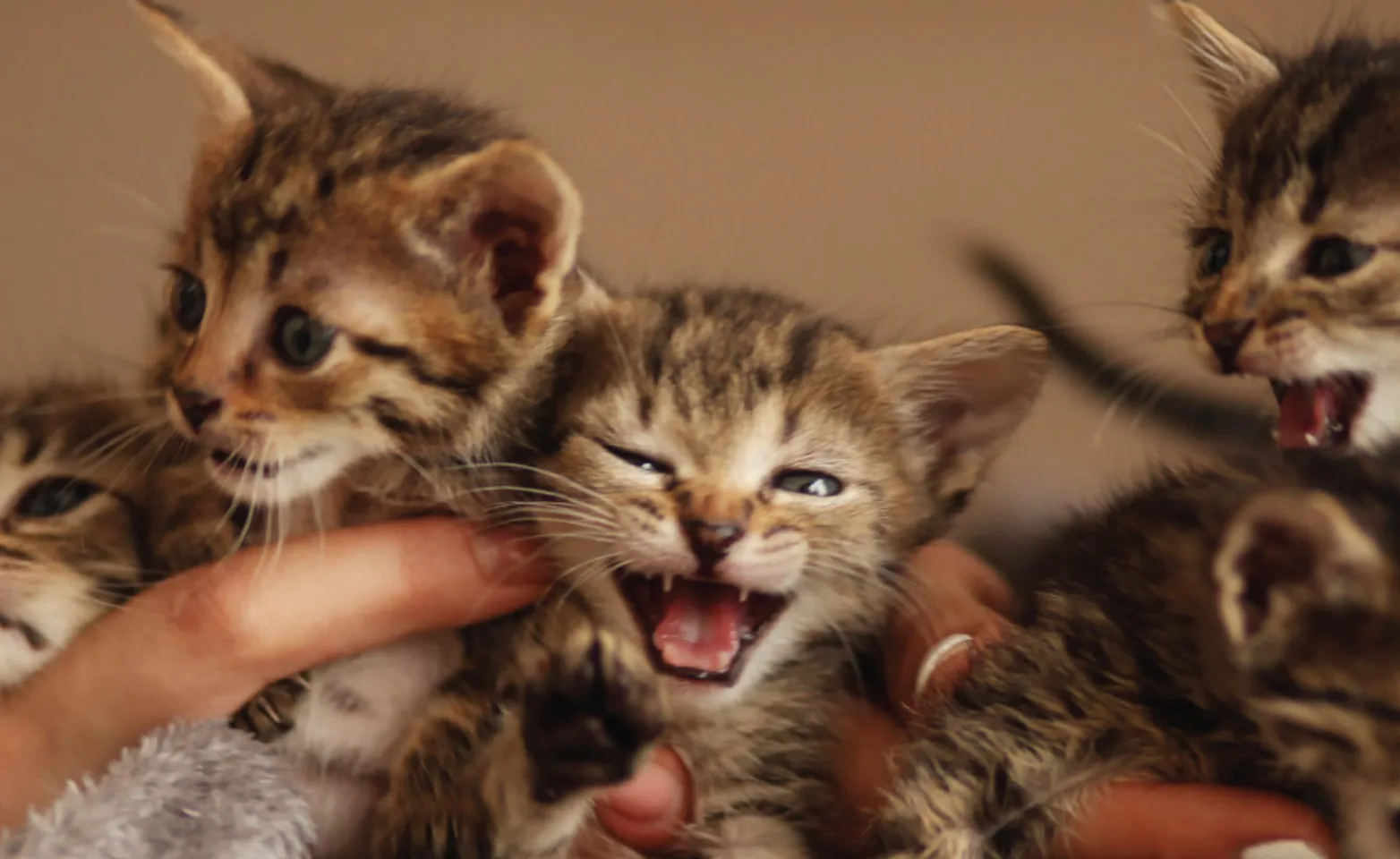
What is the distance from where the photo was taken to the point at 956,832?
0.81 metres

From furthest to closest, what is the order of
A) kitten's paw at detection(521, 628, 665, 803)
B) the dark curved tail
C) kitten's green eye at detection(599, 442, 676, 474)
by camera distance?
1. the dark curved tail
2. kitten's green eye at detection(599, 442, 676, 474)
3. kitten's paw at detection(521, 628, 665, 803)

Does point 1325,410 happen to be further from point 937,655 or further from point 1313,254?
point 937,655

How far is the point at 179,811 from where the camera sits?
2.87 feet

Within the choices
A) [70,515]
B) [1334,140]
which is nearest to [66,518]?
[70,515]

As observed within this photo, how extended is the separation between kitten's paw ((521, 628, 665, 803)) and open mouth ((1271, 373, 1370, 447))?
657 mm

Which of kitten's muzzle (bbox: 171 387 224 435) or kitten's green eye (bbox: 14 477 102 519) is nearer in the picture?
kitten's muzzle (bbox: 171 387 224 435)

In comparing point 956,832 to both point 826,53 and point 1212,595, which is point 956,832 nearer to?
point 1212,595

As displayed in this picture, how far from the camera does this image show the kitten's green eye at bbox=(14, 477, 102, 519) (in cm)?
106

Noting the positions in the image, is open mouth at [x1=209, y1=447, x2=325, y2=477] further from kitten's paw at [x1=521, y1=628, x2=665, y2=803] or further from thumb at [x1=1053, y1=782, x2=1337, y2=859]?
thumb at [x1=1053, y1=782, x2=1337, y2=859]

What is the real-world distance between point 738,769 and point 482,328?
1.55 feet

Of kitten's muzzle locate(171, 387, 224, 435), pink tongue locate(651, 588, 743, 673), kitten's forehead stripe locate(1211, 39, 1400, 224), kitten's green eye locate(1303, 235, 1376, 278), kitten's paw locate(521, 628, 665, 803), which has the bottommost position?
pink tongue locate(651, 588, 743, 673)

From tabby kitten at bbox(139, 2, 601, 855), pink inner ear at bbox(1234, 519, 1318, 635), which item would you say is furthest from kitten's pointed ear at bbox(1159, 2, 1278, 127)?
tabby kitten at bbox(139, 2, 601, 855)

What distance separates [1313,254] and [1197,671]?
455 mm

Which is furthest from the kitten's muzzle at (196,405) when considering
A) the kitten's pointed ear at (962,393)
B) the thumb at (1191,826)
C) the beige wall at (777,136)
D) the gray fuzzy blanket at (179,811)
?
the beige wall at (777,136)
